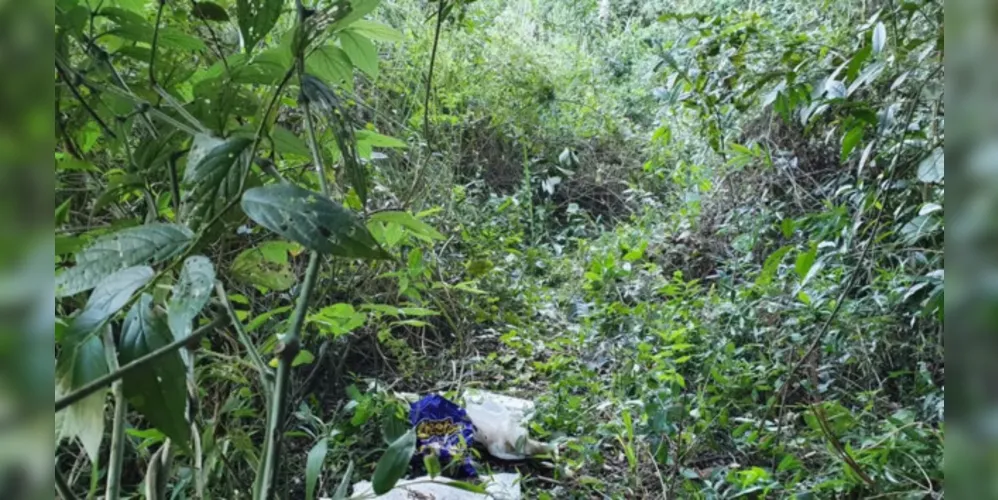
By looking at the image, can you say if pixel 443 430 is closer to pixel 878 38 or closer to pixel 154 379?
pixel 878 38

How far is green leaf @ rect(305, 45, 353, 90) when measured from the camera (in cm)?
59

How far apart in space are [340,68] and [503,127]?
2.91 m

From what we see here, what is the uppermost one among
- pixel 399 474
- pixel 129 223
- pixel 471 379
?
pixel 129 223

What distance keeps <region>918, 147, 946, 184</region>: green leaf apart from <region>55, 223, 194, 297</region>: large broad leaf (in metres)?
0.62

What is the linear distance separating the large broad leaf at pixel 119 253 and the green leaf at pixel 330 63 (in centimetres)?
27

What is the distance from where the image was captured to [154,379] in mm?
335

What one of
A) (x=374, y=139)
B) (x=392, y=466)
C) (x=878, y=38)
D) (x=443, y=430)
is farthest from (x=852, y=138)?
(x=443, y=430)

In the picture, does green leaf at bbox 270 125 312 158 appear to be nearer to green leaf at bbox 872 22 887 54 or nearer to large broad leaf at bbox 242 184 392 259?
large broad leaf at bbox 242 184 392 259

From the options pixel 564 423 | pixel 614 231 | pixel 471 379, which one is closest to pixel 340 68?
pixel 564 423

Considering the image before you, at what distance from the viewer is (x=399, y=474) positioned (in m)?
0.47

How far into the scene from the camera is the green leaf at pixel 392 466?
1.54 ft

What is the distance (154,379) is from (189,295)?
45 mm

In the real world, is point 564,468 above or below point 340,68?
below
